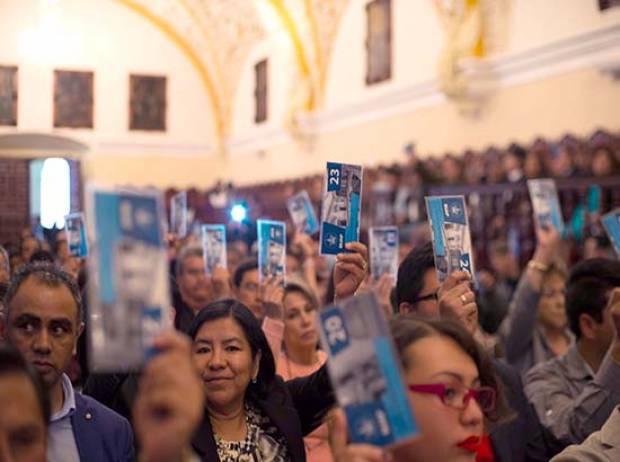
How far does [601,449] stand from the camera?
12.1ft

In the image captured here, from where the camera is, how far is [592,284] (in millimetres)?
5672

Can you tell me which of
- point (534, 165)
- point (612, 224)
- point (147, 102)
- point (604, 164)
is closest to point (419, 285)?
point (612, 224)

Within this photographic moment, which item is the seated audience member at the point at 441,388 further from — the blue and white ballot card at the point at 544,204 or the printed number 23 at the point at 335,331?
the blue and white ballot card at the point at 544,204

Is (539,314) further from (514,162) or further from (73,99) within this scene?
(73,99)

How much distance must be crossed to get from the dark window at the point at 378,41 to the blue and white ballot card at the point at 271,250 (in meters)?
12.0

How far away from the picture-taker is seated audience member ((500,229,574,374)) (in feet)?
23.0

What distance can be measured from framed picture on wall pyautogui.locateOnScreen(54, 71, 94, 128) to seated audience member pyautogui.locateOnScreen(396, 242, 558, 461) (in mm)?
22733

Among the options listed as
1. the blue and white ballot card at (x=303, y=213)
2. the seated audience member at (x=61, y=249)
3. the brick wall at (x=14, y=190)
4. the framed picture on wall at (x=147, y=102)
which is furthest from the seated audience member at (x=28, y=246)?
the framed picture on wall at (x=147, y=102)

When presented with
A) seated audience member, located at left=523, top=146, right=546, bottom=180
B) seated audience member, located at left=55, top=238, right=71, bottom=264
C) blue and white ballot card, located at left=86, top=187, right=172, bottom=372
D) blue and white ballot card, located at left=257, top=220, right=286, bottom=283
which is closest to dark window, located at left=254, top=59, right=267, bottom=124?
seated audience member, located at left=523, top=146, right=546, bottom=180

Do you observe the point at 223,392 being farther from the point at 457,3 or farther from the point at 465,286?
the point at 457,3

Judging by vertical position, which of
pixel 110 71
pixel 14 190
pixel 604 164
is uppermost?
pixel 110 71

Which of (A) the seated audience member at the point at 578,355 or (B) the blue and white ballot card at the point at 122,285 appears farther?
(A) the seated audience member at the point at 578,355

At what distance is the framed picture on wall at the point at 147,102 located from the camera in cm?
2809

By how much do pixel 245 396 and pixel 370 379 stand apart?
2045 millimetres
